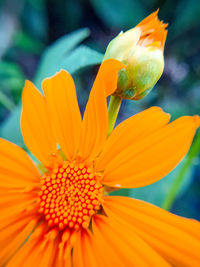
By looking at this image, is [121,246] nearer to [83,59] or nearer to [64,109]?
[64,109]

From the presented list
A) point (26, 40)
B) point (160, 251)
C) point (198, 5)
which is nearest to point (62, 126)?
point (160, 251)

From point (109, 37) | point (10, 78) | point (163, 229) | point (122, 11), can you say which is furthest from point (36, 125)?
point (109, 37)

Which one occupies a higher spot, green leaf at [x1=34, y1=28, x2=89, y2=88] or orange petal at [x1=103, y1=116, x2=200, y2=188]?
green leaf at [x1=34, y1=28, x2=89, y2=88]

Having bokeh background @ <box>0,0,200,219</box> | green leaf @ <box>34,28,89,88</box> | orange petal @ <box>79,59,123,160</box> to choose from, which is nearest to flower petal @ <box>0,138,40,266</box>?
orange petal @ <box>79,59,123,160</box>

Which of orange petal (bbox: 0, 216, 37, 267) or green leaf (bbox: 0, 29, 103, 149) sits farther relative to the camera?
green leaf (bbox: 0, 29, 103, 149)

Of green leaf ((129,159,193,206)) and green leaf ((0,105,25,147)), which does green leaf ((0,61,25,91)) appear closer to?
green leaf ((0,105,25,147))

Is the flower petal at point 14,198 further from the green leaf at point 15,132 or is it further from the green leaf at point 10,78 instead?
the green leaf at point 10,78
